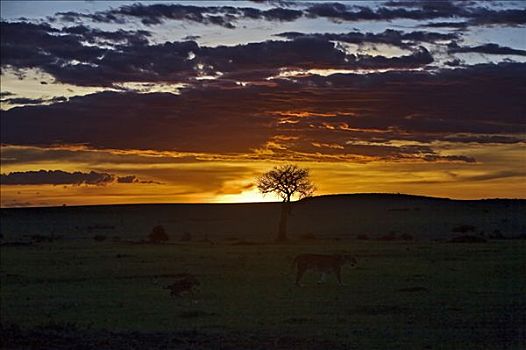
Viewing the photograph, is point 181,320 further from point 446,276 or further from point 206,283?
point 446,276

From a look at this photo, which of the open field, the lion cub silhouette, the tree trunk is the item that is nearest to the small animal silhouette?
the open field

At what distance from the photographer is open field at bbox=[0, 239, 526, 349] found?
1945 cm

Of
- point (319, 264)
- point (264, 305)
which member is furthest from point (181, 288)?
point (319, 264)

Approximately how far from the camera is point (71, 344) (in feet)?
63.1

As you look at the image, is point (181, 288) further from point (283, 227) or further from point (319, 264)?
point (283, 227)

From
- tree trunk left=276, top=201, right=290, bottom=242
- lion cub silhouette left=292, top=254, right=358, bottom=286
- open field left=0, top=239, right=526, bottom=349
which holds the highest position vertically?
tree trunk left=276, top=201, right=290, bottom=242

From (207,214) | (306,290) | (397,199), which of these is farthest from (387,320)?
(397,199)

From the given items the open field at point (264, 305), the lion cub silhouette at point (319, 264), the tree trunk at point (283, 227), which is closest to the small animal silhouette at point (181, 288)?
the open field at point (264, 305)

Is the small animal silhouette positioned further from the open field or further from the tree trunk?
the tree trunk

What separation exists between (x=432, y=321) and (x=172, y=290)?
28.2 ft

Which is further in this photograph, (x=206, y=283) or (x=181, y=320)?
(x=206, y=283)

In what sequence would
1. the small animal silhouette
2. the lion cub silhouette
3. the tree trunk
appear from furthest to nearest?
the tree trunk → the lion cub silhouette → the small animal silhouette

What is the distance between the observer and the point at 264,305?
80.9 ft

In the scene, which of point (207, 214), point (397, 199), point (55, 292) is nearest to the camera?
point (55, 292)
